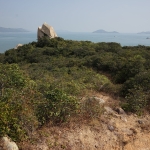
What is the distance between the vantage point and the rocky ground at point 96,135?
5.29m

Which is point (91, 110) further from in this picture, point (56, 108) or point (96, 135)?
point (56, 108)

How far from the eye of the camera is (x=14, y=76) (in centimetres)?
826

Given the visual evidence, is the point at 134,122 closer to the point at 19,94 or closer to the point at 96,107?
the point at 96,107

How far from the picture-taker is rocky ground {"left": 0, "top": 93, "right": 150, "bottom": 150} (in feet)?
17.3

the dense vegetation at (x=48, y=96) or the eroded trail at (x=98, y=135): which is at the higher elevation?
the dense vegetation at (x=48, y=96)

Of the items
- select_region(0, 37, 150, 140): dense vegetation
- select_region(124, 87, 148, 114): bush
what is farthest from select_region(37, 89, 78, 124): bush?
select_region(124, 87, 148, 114): bush

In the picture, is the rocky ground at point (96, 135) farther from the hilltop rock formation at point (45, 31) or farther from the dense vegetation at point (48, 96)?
the hilltop rock formation at point (45, 31)

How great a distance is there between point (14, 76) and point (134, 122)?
4648 millimetres

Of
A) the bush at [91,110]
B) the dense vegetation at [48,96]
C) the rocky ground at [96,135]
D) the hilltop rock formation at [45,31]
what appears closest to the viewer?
the dense vegetation at [48,96]

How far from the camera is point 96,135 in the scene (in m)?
5.94

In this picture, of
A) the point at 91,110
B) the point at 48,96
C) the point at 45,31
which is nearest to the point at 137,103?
the point at 91,110

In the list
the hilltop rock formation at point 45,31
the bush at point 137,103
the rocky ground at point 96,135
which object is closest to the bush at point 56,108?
the rocky ground at point 96,135

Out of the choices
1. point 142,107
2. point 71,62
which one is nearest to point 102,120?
point 142,107

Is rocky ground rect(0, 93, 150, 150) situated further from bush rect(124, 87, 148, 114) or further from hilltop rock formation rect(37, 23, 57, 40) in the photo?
hilltop rock formation rect(37, 23, 57, 40)
